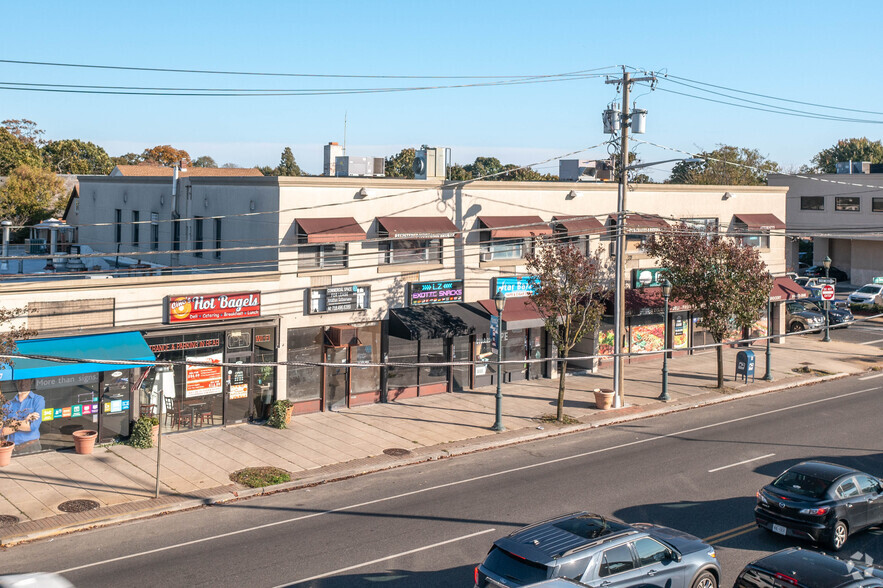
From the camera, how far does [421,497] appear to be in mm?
20500

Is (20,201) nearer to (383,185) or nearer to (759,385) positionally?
(383,185)

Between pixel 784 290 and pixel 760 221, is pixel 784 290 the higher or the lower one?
the lower one

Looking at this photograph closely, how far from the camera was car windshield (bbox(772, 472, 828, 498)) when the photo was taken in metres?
17.2

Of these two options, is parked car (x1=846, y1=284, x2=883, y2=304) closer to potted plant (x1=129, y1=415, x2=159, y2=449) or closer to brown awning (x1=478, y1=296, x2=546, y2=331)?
brown awning (x1=478, y1=296, x2=546, y2=331)

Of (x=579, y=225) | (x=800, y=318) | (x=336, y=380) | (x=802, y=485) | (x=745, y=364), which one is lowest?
(x=802, y=485)

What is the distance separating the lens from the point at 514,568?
12383 millimetres

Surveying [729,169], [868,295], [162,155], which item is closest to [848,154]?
[729,169]

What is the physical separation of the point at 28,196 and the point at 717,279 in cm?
4710

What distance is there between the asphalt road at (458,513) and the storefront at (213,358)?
6.39 metres

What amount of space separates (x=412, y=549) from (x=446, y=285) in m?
15.7

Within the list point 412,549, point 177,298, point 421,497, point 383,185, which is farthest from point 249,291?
point 412,549

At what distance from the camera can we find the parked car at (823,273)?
2776 inches

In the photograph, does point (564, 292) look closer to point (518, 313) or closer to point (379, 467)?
point (518, 313)

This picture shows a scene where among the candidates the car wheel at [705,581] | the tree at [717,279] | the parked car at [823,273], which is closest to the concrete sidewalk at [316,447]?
the tree at [717,279]
